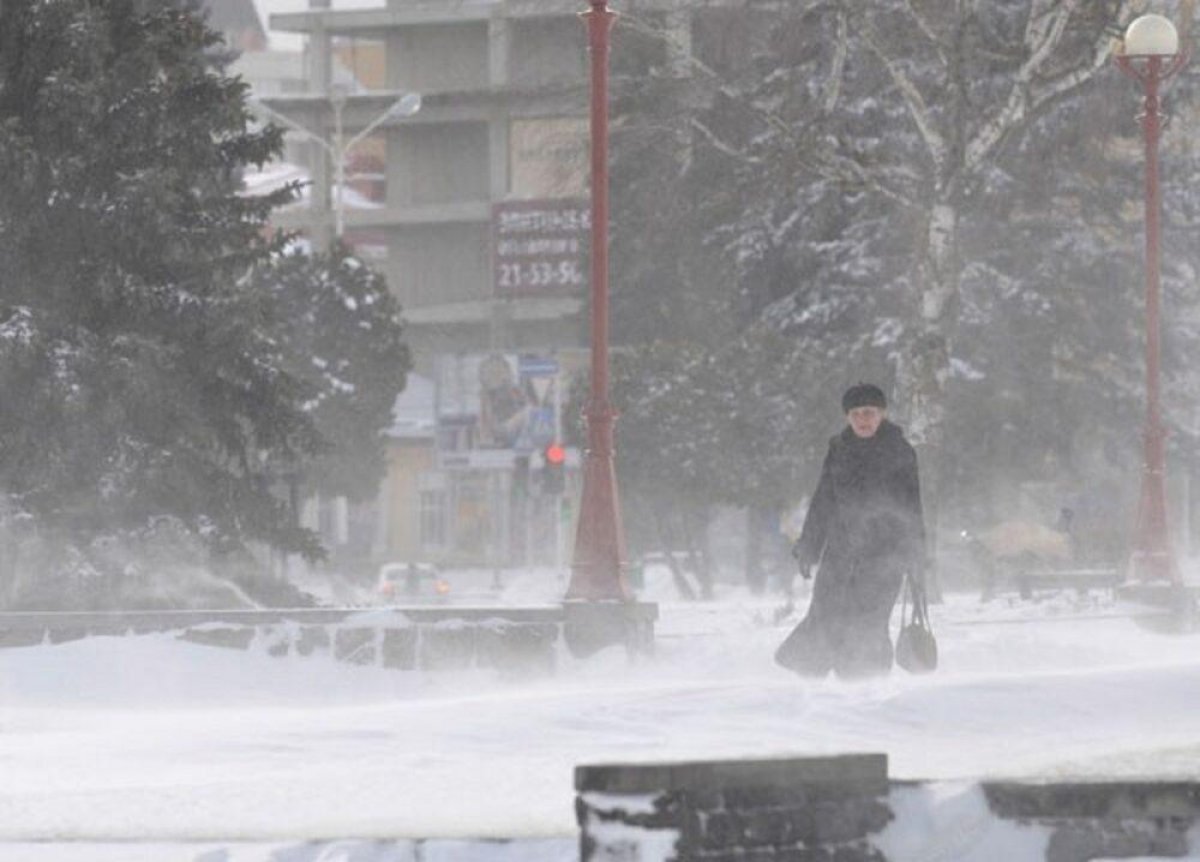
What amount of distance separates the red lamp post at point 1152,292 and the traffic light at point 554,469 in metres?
28.2

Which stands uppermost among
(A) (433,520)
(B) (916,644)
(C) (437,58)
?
(C) (437,58)

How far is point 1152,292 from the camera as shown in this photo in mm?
29609

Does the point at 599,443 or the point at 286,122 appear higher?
the point at 286,122

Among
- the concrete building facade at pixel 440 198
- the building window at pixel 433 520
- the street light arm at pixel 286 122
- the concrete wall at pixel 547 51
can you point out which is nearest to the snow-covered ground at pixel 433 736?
the concrete wall at pixel 547 51

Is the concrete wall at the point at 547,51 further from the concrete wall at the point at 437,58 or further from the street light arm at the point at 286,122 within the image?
Answer: the street light arm at the point at 286,122

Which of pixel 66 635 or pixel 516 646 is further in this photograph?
pixel 516 646

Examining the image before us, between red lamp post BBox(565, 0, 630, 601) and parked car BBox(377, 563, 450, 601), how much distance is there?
4132 cm

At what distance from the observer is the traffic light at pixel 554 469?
2261 inches

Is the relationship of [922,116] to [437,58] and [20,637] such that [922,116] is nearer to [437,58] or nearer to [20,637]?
[20,637]

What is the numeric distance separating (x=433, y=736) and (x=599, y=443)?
770cm

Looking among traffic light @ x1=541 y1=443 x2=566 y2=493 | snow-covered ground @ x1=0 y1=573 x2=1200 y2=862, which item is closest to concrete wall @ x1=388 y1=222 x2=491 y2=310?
traffic light @ x1=541 y1=443 x2=566 y2=493

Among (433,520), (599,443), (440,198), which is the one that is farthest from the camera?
(440,198)

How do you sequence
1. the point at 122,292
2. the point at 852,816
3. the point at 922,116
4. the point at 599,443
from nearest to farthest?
the point at 852,816 → the point at 599,443 → the point at 122,292 → the point at 922,116

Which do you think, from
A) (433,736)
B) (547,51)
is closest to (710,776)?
(433,736)
